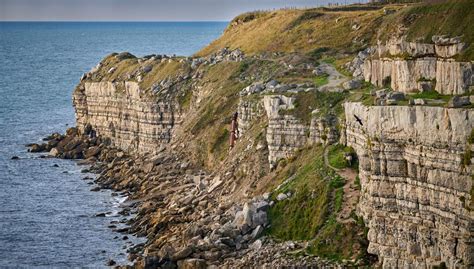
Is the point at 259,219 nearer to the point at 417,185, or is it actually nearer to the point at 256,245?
the point at 256,245

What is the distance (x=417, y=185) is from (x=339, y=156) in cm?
1231

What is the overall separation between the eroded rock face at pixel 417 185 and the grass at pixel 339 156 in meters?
5.06

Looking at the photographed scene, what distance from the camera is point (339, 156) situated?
227 feet

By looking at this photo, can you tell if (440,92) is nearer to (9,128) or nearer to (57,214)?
(57,214)

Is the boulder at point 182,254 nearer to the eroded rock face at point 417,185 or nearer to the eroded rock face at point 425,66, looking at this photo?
the eroded rock face at point 417,185

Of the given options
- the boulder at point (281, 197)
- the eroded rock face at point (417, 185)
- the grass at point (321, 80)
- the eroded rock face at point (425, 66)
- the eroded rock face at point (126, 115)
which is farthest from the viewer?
the eroded rock face at point (126, 115)

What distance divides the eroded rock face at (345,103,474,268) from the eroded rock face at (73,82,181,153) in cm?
4381

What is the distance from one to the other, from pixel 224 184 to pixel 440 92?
23488 mm

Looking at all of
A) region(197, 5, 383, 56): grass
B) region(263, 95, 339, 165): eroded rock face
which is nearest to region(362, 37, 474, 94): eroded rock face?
region(263, 95, 339, 165): eroded rock face

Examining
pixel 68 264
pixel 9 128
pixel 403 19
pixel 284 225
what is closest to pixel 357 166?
pixel 284 225

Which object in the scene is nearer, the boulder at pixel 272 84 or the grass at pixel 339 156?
the grass at pixel 339 156

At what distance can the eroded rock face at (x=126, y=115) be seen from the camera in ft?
342

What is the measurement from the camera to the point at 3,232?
81688 mm

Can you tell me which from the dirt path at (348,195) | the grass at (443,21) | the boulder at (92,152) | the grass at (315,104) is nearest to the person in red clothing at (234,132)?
the grass at (315,104)
